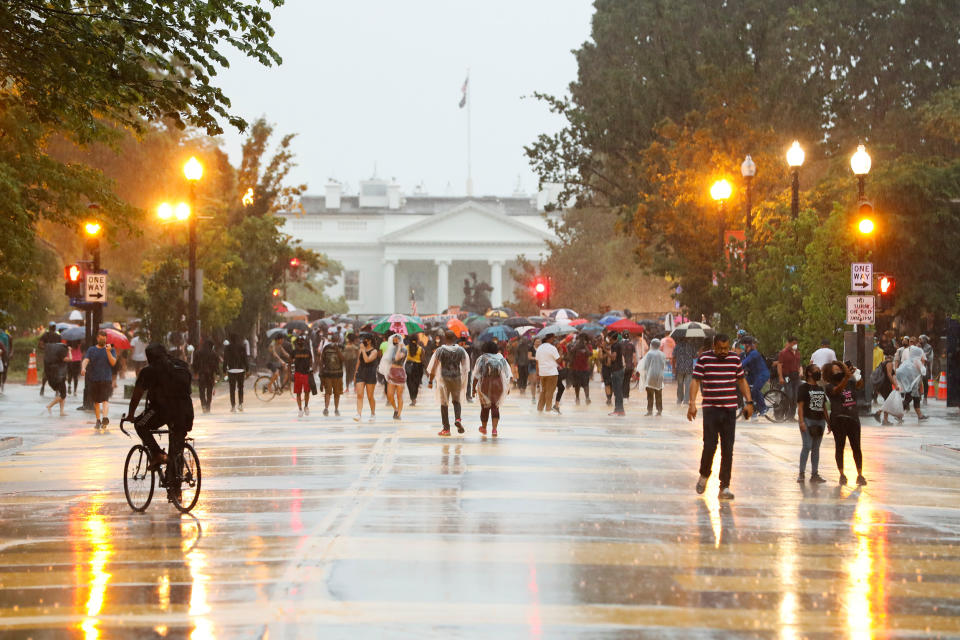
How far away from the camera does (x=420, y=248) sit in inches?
5379

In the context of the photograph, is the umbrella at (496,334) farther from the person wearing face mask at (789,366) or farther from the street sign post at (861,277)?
the street sign post at (861,277)

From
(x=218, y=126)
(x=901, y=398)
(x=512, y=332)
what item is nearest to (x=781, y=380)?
(x=901, y=398)

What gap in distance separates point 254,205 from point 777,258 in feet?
79.3

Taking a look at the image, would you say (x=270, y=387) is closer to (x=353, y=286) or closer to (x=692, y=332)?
(x=692, y=332)

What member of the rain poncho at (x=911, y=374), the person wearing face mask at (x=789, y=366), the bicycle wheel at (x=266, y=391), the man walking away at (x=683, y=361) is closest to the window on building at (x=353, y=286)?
the bicycle wheel at (x=266, y=391)

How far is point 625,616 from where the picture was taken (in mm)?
8656

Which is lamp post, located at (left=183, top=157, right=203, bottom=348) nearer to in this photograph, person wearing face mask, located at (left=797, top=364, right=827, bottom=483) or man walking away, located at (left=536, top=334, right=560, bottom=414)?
man walking away, located at (left=536, top=334, right=560, bottom=414)

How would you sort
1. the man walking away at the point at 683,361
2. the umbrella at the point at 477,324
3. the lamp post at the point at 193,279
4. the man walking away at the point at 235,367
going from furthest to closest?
the umbrella at the point at 477,324
the lamp post at the point at 193,279
the man walking away at the point at 683,361
the man walking away at the point at 235,367

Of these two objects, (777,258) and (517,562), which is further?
(777,258)

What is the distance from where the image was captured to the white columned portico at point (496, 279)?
13375cm

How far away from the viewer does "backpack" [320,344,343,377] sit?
1156 inches

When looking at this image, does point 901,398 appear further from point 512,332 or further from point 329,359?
point 512,332

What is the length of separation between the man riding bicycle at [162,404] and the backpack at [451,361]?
9.70 meters

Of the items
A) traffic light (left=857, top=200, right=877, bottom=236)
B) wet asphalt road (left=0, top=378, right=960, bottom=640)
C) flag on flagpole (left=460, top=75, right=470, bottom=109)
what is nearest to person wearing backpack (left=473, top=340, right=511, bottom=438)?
wet asphalt road (left=0, top=378, right=960, bottom=640)
